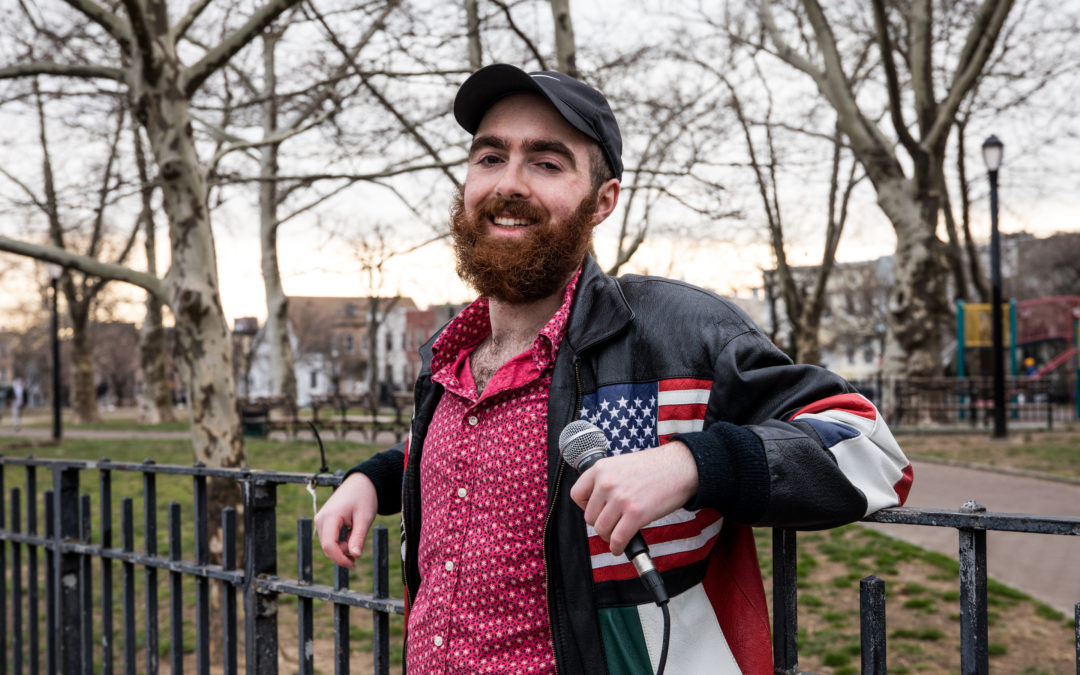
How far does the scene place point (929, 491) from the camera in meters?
9.87

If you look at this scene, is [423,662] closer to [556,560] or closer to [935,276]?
[556,560]

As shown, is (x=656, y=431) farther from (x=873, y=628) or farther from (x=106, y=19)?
(x=106, y=19)

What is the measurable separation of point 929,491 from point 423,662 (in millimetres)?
9332

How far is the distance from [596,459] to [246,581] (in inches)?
77.8

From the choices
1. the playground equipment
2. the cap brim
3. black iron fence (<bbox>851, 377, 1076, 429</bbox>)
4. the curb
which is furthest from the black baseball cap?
the playground equipment

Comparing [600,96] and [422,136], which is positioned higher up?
[422,136]

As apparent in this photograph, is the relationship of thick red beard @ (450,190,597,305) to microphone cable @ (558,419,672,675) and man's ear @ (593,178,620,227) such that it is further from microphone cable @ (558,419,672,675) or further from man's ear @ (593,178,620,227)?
microphone cable @ (558,419,672,675)

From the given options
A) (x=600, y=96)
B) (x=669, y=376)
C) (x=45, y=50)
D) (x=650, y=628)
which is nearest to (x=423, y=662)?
(x=650, y=628)

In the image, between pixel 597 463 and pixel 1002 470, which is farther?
pixel 1002 470

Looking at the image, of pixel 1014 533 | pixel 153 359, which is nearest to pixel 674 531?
pixel 1014 533

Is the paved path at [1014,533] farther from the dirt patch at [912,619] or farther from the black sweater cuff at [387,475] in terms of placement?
the black sweater cuff at [387,475]

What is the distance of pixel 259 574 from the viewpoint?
2891 millimetres

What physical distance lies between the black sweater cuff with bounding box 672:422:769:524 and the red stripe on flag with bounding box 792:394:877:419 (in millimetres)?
154

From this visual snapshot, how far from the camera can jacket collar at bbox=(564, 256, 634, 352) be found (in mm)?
1751
